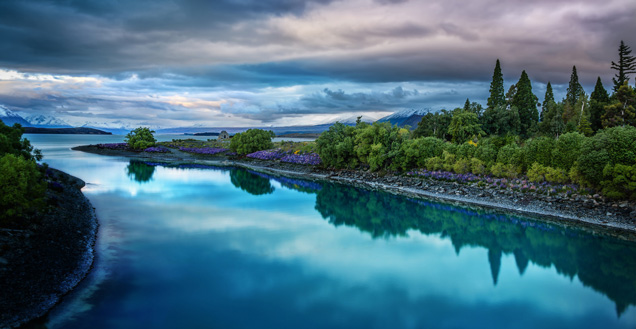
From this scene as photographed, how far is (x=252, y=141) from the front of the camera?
71250mm

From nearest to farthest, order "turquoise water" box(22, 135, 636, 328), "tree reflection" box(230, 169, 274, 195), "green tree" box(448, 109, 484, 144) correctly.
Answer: "turquoise water" box(22, 135, 636, 328) < "tree reflection" box(230, 169, 274, 195) < "green tree" box(448, 109, 484, 144)

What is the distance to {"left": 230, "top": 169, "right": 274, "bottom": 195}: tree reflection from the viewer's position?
3928 centimetres

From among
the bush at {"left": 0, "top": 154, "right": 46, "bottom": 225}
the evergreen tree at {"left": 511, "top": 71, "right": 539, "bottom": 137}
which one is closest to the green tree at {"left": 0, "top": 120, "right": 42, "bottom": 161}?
the bush at {"left": 0, "top": 154, "right": 46, "bottom": 225}

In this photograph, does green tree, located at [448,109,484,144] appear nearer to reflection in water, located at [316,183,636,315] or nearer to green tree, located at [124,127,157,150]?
reflection in water, located at [316,183,636,315]

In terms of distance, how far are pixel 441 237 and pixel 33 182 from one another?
2137cm

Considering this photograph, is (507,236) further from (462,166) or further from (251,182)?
(251,182)

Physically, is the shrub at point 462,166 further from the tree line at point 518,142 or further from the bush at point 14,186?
the bush at point 14,186

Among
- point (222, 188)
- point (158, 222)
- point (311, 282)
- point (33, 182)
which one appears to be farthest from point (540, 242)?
point (222, 188)

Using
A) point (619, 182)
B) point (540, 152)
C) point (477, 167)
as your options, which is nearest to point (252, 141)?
point (477, 167)

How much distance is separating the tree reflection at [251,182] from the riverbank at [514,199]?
573cm

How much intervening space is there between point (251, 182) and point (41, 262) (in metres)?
32.1

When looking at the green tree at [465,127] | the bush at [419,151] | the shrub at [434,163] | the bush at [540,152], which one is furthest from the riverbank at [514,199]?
the green tree at [465,127]

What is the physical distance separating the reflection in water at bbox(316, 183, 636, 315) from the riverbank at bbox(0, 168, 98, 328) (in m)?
15.4

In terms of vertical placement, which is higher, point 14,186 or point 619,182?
point 14,186
